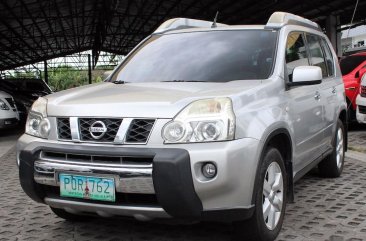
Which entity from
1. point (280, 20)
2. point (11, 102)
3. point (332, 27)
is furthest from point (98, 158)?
point (332, 27)

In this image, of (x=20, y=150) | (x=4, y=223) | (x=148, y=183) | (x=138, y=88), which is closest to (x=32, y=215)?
(x=4, y=223)

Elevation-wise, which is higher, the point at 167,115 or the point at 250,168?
the point at 167,115

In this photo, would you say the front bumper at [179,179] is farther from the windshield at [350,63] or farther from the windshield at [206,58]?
the windshield at [350,63]

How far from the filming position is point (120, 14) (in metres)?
27.1

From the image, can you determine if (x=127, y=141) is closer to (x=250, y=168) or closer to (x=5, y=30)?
(x=250, y=168)

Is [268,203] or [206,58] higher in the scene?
[206,58]

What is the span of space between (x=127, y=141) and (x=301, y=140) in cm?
169

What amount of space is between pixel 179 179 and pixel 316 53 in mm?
2782

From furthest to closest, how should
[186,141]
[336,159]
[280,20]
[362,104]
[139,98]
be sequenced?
[362,104] < [336,159] < [280,20] < [139,98] < [186,141]

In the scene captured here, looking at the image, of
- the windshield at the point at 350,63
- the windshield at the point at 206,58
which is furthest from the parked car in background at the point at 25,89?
the windshield at the point at 206,58

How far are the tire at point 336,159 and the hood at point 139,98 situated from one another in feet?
6.98

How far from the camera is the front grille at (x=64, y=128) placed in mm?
3113

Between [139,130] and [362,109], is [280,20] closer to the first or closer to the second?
[139,130]

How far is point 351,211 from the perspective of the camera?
4.12m
